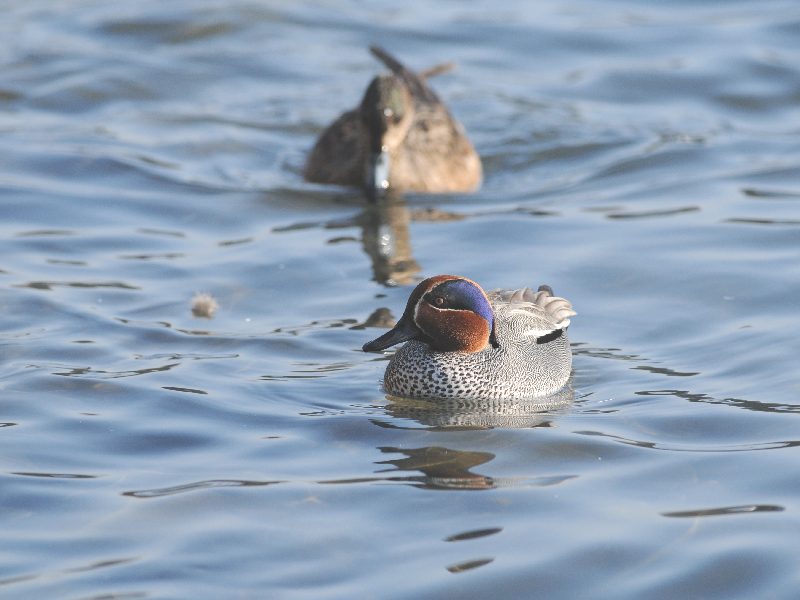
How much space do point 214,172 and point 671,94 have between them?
468 cm

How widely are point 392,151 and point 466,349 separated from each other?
457cm

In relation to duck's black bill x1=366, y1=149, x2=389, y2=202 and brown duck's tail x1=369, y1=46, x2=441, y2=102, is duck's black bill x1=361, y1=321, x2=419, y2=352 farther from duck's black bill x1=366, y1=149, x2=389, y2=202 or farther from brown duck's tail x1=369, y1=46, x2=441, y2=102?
→ brown duck's tail x1=369, y1=46, x2=441, y2=102

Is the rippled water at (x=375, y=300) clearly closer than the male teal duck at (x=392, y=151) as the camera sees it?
Yes

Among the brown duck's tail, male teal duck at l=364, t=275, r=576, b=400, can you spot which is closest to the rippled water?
male teal duck at l=364, t=275, r=576, b=400

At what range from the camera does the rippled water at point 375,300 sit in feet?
18.7

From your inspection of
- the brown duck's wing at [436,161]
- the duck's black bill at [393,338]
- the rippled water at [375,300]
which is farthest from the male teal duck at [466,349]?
the brown duck's wing at [436,161]

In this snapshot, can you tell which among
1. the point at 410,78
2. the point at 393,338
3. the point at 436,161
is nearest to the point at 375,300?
the point at 393,338

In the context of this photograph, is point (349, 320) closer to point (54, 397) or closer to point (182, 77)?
point (54, 397)

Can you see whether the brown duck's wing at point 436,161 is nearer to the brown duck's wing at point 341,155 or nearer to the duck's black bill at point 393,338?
the brown duck's wing at point 341,155

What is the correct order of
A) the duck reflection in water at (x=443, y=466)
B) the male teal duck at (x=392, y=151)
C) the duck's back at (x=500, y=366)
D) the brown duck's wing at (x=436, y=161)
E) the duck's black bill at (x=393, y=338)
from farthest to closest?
the brown duck's wing at (x=436, y=161), the male teal duck at (x=392, y=151), the duck's back at (x=500, y=366), the duck's black bill at (x=393, y=338), the duck reflection in water at (x=443, y=466)

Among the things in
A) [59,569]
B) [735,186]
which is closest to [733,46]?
[735,186]

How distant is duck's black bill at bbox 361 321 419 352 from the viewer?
24.1 ft

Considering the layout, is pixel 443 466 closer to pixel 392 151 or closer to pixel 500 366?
pixel 500 366

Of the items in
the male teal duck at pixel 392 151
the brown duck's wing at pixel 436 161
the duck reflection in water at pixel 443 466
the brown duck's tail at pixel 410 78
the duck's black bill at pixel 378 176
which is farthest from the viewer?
the brown duck's tail at pixel 410 78
